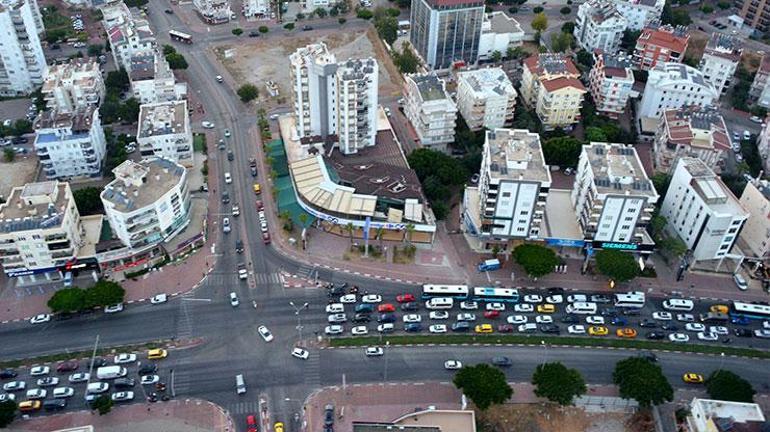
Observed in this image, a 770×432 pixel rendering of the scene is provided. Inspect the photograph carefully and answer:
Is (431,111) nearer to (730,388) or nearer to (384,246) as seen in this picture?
(384,246)

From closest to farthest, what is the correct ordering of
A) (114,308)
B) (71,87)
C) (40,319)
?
(40,319)
(114,308)
(71,87)

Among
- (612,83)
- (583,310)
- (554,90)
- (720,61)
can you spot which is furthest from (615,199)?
(720,61)

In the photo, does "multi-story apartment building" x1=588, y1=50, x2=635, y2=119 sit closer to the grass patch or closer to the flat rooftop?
the grass patch

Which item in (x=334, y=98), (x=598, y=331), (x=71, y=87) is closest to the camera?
(x=598, y=331)

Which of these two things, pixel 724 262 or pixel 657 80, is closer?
pixel 724 262

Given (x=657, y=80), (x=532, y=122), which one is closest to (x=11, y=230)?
(x=532, y=122)

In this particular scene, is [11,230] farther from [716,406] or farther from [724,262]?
[724,262]
